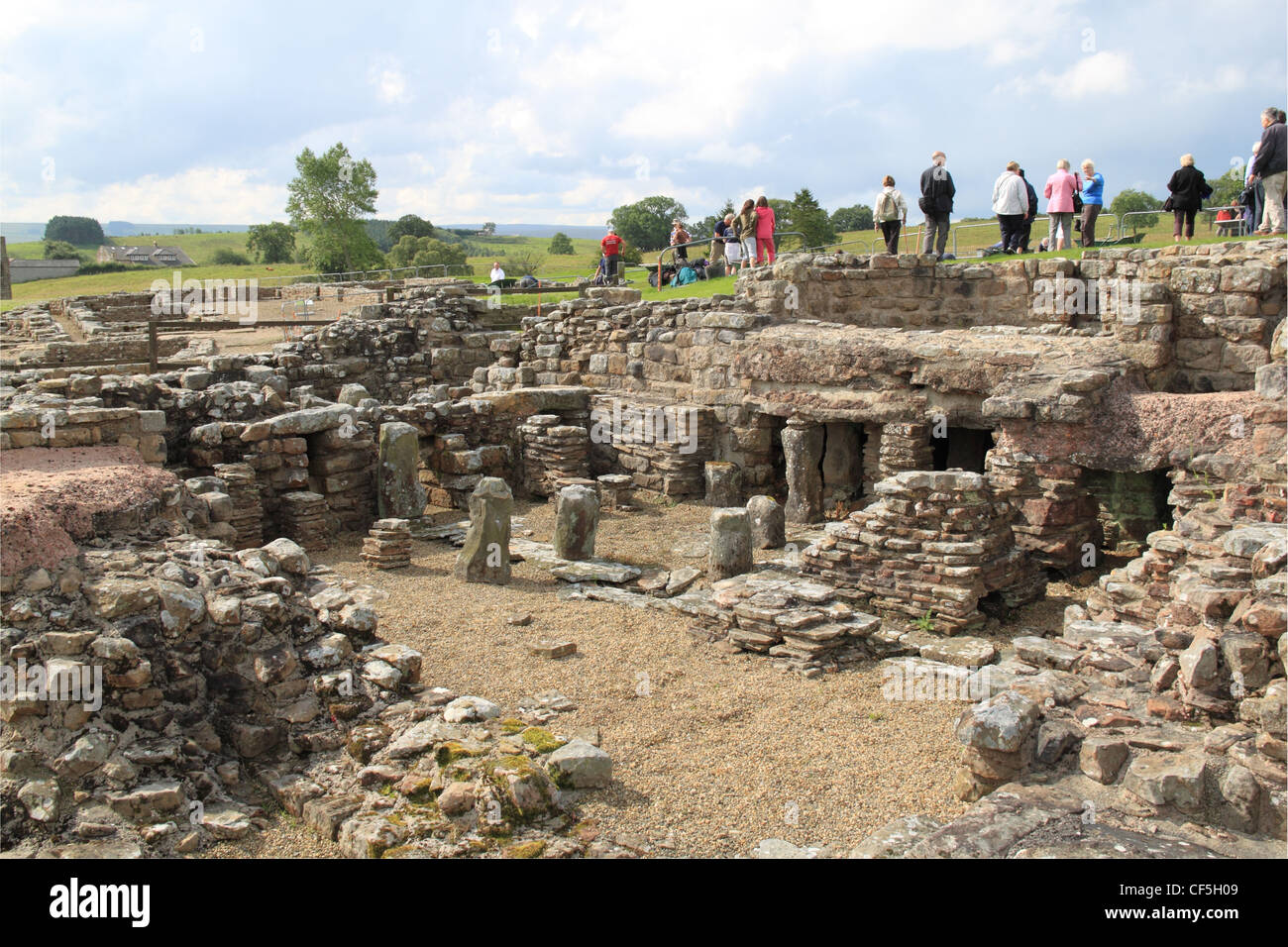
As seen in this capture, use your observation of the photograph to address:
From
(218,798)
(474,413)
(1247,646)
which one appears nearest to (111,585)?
(218,798)

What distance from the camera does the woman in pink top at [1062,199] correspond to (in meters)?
17.5

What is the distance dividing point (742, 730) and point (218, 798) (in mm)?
3679

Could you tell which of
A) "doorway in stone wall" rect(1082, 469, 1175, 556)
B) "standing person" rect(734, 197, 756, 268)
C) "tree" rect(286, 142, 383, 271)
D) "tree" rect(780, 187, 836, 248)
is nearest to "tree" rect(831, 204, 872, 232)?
"tree" rect(780, 187, 836, 248)

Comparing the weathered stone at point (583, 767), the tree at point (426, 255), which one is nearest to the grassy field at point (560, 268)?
the tree at point (426, 255)

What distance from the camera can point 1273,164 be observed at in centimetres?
1441

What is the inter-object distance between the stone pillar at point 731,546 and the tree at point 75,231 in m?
91.3

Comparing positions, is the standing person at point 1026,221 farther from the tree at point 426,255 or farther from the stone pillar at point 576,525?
the tree at point 426,255

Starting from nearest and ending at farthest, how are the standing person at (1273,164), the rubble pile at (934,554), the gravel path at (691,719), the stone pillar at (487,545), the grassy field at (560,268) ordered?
the gravel path at (691,719), the rubble pile at (934,554), the stone pillar at (487,545), the standing person at (1273,164), the grassy field at (560,268)

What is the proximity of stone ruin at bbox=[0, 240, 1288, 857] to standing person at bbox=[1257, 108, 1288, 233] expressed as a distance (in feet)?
7.45

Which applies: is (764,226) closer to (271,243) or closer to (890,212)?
(890,212)

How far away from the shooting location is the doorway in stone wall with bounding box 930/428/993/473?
1353cm

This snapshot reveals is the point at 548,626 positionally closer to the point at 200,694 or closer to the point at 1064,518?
the point at 200,694

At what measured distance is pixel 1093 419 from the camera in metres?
11.1

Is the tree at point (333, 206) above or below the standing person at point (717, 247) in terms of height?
above
